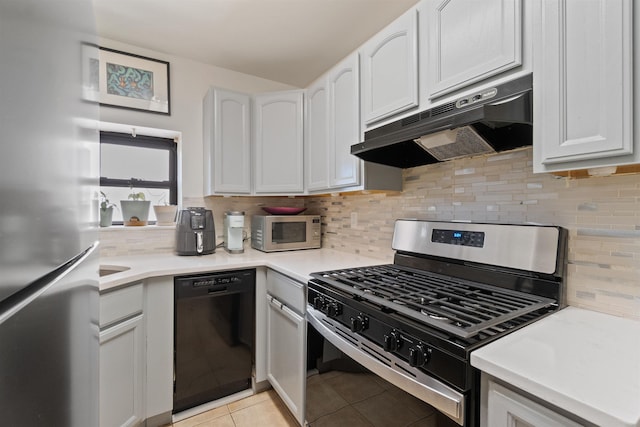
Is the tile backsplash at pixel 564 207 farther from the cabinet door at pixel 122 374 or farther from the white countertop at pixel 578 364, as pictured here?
the cabinet door at pixel 122 374

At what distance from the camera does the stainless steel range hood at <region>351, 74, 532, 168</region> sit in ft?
3.17

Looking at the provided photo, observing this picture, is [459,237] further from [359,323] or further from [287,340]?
[287,340]

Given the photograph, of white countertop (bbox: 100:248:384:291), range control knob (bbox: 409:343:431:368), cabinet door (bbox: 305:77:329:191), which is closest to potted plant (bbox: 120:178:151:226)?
white countertop (bbox: 100:248:384:291)

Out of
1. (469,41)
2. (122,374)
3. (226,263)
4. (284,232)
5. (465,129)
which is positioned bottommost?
(122,374)

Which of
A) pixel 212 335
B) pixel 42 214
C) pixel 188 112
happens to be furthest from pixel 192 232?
pixel 42 214

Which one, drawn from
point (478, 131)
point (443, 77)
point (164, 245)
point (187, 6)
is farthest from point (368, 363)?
point (187, 6)

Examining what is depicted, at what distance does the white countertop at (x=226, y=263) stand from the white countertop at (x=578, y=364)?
946mm

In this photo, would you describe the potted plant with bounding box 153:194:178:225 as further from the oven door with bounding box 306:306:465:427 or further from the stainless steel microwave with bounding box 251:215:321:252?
the oven door with bounding box 306:306:465:427

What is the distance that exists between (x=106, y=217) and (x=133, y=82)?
102 cm

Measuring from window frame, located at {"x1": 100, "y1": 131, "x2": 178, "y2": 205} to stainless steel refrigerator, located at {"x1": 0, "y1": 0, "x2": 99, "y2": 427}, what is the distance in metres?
2.00

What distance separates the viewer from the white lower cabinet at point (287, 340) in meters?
1.53

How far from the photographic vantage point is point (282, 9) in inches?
70.4

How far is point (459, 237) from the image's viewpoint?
1.41 meters

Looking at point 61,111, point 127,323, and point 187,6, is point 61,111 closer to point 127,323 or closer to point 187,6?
point 127,323
